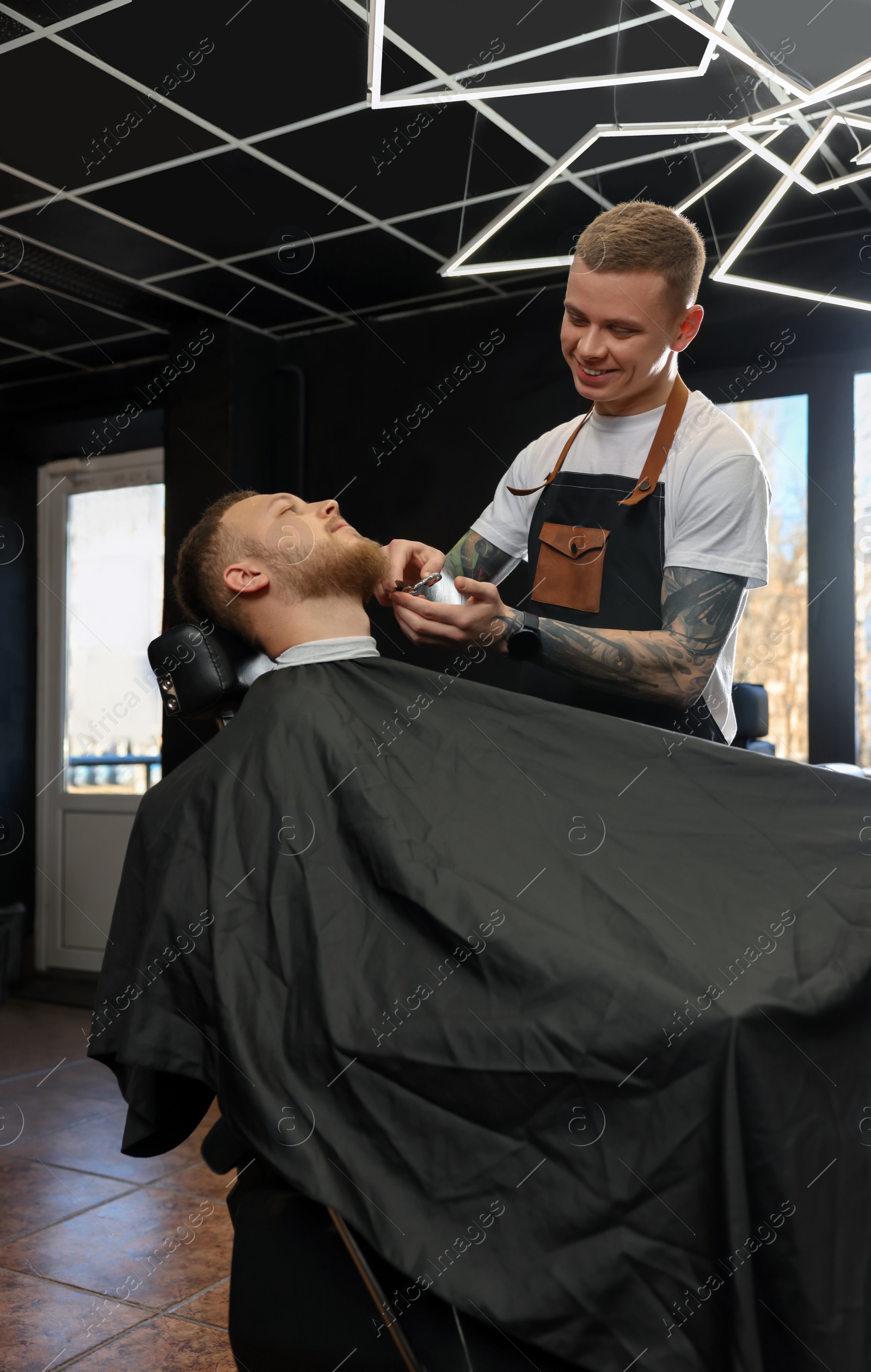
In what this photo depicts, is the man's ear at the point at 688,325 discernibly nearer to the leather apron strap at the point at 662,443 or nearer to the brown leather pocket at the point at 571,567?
the leather apron strap at the point at 662,443

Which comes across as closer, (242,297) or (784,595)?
(784,595)

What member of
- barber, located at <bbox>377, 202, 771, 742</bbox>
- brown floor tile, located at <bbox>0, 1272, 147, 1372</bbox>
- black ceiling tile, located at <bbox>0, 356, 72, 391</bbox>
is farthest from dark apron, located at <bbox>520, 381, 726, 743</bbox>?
black ceiling tile, located at <bbox>0, 356, 72, 391</bbox>

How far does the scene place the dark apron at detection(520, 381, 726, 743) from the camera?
1892 millimetres

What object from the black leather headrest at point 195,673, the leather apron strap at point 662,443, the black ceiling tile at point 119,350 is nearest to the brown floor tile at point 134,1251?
the black leather headrest at point 195,673

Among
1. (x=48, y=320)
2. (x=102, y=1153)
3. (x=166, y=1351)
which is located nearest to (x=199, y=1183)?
(x=102, y=1153)

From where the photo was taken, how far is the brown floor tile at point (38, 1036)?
4.44 metres

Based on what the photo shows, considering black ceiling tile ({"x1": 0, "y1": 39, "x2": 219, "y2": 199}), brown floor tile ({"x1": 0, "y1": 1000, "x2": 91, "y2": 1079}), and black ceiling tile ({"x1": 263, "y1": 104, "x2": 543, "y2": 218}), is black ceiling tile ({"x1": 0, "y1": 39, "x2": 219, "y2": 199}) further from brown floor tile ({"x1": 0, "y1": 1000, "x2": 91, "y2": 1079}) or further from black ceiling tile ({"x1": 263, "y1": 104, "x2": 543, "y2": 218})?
brown floor tile ({"x1": 0, "y1": 1000, "x2": 91, "y2": 1079})

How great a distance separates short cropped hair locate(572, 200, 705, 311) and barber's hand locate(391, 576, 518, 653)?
56 centimetres

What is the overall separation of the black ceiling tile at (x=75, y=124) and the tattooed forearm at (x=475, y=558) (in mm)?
1771

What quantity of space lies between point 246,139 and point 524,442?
61.5 inches

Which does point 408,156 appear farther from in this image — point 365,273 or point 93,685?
point 93,685

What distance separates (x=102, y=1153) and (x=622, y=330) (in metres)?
2.99

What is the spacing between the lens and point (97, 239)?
154 inches

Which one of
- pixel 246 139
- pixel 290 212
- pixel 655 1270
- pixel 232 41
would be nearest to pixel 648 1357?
pixel 655 1270
